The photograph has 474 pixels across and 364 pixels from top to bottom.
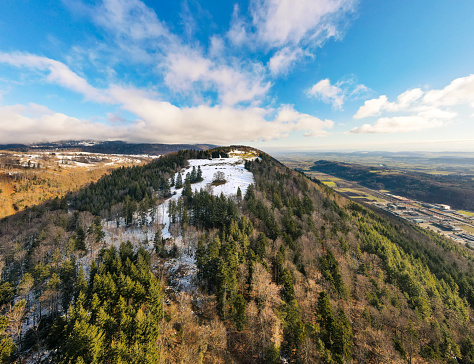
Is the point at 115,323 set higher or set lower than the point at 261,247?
lower

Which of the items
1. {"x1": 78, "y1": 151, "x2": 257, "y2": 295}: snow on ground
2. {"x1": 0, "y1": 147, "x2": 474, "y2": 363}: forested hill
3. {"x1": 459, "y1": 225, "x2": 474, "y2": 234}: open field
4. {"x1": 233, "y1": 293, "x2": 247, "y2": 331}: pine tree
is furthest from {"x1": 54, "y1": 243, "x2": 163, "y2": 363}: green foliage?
{"x1": 459, "y1": 225, "x2": 474, "y2": 234}: open field

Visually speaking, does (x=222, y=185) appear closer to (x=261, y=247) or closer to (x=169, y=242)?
(x=169, y=242)

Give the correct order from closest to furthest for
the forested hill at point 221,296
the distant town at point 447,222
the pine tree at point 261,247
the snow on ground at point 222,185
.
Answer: the forested hill at point 221,296, the pine tree at point 261,247, the snow on ground at point 222,185, the distant town at point 447,222

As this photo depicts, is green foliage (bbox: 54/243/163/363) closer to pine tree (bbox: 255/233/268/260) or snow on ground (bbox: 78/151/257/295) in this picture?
snow on ground (bbox: 78/151/257/295)

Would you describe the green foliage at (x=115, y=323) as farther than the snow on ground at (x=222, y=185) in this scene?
No

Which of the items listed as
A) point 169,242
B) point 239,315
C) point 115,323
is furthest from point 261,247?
point 115,323

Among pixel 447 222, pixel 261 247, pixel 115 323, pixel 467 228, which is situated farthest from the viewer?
pixel 447 222

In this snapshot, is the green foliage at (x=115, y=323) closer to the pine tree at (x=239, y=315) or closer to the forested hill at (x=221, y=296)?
the forested hill at (x=221, y=296)

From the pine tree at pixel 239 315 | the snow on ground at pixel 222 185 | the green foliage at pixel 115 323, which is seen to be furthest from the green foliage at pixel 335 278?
the snow on ground at pixel 222 185

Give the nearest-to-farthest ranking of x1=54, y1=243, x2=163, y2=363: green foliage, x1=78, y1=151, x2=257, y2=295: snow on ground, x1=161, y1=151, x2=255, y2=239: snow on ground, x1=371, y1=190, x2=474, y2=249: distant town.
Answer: x1=54, y1=243, x2=163, y2=363: green foliage
x1=78, y1=151, x2=257, y2=295: snow on ground
x1=161, y1=151, x2=255, y2=239: snow on ground
x1=371, y1=190, x2=474, y2=249: distant town
